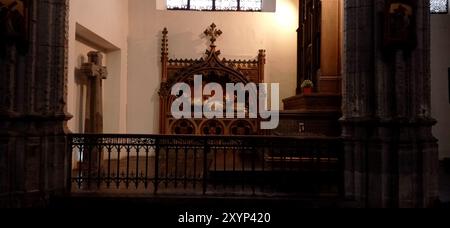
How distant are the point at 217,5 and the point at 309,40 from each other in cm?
331

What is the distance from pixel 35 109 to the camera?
186 inches

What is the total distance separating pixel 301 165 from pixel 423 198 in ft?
5.91

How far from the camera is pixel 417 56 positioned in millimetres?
4668

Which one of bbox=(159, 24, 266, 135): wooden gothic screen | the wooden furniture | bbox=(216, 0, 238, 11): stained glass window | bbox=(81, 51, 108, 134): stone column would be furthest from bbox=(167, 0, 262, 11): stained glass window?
bbox=(81, 51, 108, 134): stone column

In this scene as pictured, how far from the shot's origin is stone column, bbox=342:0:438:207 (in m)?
4.56

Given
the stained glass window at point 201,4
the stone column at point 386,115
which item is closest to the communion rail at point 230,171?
the stone column at point 386,115

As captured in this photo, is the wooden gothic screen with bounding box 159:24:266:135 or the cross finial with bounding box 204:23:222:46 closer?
the wooden gothic screen with bounding box 159:24:266:135

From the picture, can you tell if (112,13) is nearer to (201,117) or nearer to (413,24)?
(201,117)

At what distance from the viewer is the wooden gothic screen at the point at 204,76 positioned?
1014 cm

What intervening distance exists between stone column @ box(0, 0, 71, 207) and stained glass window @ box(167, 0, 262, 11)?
19.8 ft

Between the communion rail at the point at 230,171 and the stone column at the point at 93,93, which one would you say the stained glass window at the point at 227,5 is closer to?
the stone column at the point at 93,93

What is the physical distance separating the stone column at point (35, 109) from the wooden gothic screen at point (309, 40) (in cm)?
505

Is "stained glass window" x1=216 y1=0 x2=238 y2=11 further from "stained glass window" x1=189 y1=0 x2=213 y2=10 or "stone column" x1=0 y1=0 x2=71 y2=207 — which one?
"stone column" x1=0 y1=0 x2=71 y2=207
